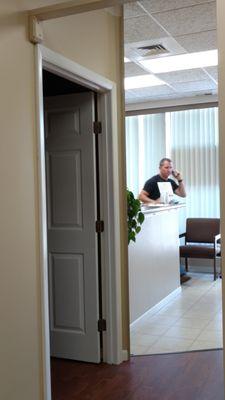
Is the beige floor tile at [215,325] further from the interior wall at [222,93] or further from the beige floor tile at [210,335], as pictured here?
the interior wall at [222,93]

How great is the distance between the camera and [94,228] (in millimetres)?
3447

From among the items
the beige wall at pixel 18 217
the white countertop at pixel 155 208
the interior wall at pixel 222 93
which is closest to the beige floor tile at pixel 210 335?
the white countertop at pixel 155 208

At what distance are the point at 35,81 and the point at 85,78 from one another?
681 mm

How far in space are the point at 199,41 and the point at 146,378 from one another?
3124 mm

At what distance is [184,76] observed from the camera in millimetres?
5801

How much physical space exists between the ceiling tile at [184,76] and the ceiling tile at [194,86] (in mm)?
174

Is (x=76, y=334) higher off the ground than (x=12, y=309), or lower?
lower

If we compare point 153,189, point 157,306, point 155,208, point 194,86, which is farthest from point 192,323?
point 194,86

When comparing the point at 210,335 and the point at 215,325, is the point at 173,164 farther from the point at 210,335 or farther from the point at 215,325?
the point at 210,335

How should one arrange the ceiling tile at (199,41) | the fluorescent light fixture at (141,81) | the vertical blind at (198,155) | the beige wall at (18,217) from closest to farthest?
the beige wall at (18,217) < the ceiling tile at (199,41) < the fluorescent light fixture at (141,81) < the vertical blind at (198,155)

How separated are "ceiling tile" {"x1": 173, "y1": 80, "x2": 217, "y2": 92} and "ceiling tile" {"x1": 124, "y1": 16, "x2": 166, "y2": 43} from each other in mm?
1899

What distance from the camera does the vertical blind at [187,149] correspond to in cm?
710

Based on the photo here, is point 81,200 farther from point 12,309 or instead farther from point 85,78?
point 12,309

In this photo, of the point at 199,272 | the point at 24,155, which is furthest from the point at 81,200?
the point at 199,272
